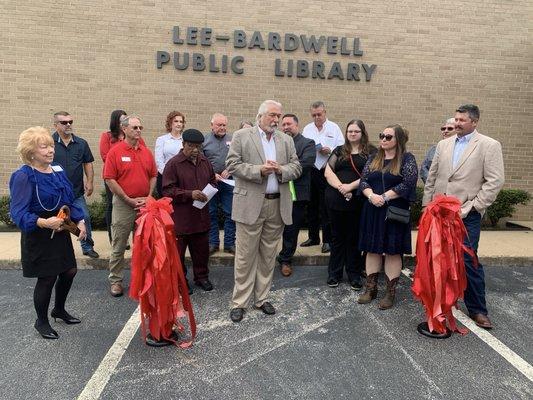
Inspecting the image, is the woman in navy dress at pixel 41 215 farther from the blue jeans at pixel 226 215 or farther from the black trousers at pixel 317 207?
the black trousers at pixel 317 207

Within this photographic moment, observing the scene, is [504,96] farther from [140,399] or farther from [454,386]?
[140,399]

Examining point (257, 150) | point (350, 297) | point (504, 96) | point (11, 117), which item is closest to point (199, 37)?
point (11, 117)

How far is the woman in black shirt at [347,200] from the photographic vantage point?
4590mm

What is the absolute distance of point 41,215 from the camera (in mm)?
3479

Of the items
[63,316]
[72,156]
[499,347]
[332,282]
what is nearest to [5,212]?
[72,156]

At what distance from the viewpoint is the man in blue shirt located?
5258mm

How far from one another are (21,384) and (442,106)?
8.32 metres

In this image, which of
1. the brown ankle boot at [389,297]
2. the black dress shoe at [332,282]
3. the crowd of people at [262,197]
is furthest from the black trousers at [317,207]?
the brown ankle boot at [389,297]

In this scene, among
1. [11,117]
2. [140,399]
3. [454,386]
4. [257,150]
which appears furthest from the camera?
[11,117]

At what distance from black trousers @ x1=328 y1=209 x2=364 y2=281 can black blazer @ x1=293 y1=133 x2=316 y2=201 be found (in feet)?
1.74

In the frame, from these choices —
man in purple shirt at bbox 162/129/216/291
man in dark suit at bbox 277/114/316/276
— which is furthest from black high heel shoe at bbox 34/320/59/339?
man in dark suit at bbox 277/114/316/276

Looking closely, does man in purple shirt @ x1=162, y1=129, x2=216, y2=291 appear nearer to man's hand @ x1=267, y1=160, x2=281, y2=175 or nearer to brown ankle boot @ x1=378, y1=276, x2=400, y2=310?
man's hand @ x1=267, y1=160, x2=281, y2=175

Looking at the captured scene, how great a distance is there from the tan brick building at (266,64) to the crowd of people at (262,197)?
366 centimetres

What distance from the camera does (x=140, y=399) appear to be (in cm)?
274
